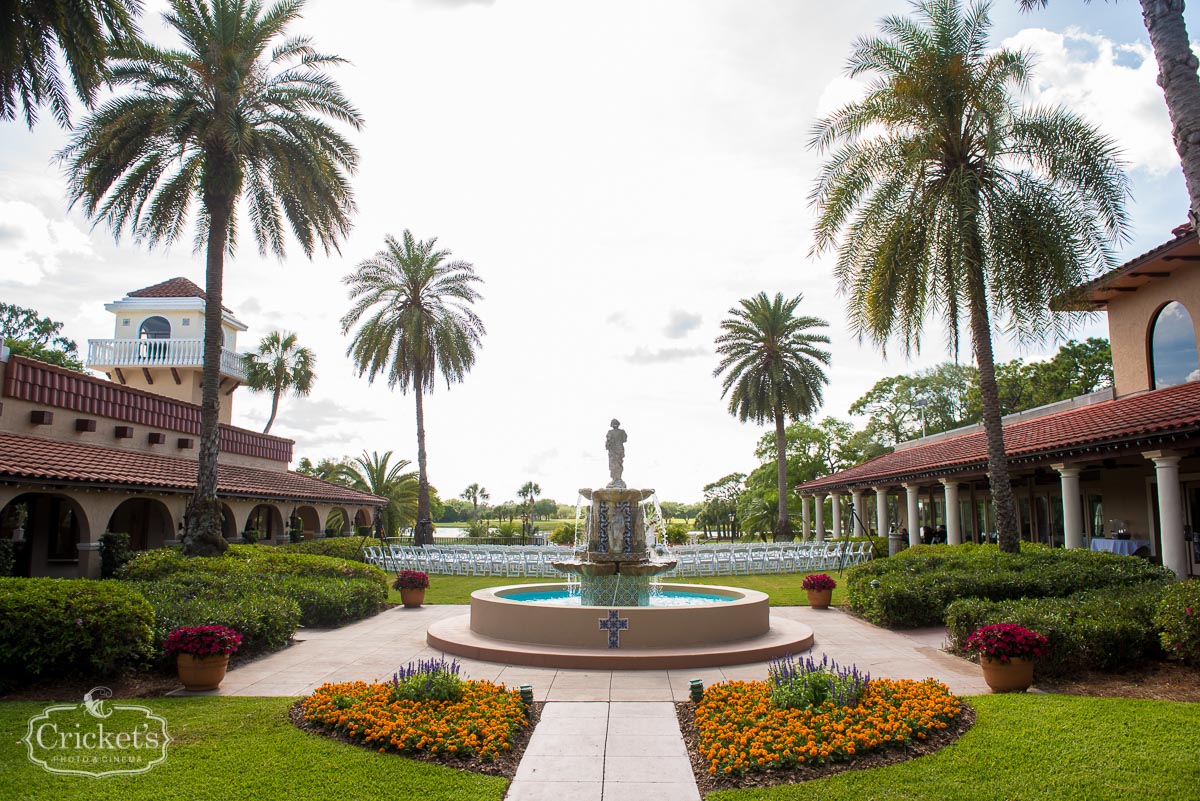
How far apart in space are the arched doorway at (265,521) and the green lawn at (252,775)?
2453cm

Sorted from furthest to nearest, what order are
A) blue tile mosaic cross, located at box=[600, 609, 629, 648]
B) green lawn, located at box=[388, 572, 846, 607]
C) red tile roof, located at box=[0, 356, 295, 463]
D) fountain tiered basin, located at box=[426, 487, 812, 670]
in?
green lawn, located at box=[388, 572, 846, 607] → red tile roof, located at box=[0, 356, 295, 463] → blue tile mosaic cross, located at box=[600, 609, 629, 648] → fountain tiered basin, located at box=[426, 487, 812, 670]

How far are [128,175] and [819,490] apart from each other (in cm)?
3168

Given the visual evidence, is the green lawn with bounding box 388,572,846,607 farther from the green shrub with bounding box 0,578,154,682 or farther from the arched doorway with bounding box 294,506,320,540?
the green shrub with bounding box 0,578,154,682

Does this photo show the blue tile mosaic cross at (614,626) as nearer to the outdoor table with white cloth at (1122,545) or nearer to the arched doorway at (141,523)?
the outdoor table with white cloth at (1122,545)

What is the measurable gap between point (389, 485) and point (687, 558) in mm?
27194

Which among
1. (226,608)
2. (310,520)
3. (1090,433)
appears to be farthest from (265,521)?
(1090,433)

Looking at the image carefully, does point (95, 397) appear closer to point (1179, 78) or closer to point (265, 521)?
point (265, 521)

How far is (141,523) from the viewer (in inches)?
927

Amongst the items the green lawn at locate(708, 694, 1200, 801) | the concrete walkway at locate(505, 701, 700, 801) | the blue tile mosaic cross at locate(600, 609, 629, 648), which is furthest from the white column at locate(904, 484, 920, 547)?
the concrete walkway at locate(505, 701, 700, 801)

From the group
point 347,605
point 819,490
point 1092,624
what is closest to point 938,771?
point 1092,624

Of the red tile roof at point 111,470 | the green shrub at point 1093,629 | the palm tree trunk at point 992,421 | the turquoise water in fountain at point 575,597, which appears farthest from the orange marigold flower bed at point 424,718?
the palm tree trunk at point 992,421

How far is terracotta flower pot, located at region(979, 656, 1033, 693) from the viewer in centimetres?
872

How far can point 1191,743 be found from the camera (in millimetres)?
6574

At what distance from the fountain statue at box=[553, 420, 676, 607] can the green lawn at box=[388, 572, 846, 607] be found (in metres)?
5.03
